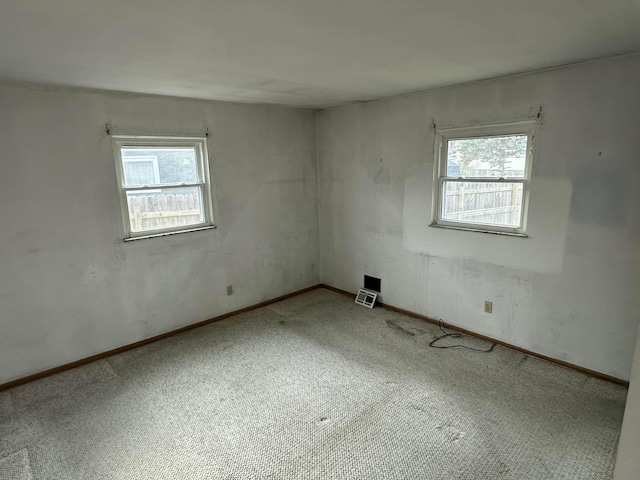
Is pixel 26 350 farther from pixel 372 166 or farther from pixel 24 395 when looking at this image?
pixel 372 166

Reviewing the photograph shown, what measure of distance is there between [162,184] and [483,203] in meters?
3.04

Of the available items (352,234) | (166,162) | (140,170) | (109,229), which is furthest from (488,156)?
(109,229)

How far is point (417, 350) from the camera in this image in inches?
130

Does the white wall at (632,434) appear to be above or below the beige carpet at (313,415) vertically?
above

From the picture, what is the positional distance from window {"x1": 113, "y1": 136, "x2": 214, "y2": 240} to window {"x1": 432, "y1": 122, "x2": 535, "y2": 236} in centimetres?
242

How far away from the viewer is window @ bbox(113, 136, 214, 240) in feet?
10.9

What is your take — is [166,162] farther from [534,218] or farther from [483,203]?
[534,218]

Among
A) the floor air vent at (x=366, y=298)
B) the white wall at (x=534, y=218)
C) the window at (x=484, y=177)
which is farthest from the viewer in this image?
the floor air vent at (x=366, y=298)

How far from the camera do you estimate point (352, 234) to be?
14.8 feet

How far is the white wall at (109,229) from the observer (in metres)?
2.81

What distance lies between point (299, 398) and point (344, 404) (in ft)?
1.11

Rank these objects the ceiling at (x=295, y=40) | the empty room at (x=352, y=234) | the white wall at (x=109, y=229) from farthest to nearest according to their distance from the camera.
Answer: the white wall at (x=109, y=229)
the empty room at (x=352, y=234)
the ceiling at (x=295, y=40)

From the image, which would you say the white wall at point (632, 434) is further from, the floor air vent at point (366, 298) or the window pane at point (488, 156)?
the floor air vent at point (366, 298)

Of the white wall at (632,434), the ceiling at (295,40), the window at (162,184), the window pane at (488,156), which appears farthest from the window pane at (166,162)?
the white wall at (632,434)
